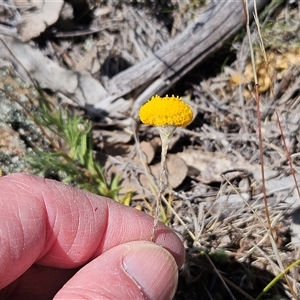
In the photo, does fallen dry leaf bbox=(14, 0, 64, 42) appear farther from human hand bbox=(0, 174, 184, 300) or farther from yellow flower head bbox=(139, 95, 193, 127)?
yellow flower head bbox=(139, 95, 193, 127)

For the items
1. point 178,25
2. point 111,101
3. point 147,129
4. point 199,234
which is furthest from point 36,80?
point 199,234

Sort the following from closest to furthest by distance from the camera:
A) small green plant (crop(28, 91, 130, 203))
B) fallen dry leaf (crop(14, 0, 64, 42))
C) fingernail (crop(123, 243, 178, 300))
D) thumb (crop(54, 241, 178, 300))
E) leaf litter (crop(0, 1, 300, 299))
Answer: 1. thumb (crop(54, 241, 178, 300))
2. fingernail (crop(123, 243, 178, 300))
3. leaf litter (crop(0, 1, 300, 299))
4. small green plant (crop(28, 91, 130, 203))
5. fallen dry leaf (crop(14, 0, 64, 42))

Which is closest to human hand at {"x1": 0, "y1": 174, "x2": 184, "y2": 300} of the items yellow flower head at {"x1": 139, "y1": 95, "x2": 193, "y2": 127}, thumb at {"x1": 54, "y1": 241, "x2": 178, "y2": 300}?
thumb at {"x1": 54, "y1": 241, "x2": 178, "y2": 300}

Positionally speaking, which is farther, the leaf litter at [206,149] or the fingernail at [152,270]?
the leaf litter at [206,149]

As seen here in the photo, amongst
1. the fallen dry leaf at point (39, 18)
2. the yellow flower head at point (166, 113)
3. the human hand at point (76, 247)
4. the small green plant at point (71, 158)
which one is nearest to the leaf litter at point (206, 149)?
the fallen dry leaf at point (39, 18)

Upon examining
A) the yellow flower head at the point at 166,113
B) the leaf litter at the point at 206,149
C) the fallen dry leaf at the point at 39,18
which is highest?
the fallen dry leaf at the point at 39,18

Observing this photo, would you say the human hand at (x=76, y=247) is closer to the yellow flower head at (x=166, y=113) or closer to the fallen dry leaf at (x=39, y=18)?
the yellow flower head at (x=166, y=113)

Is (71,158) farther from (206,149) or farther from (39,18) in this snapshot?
(39,18)
